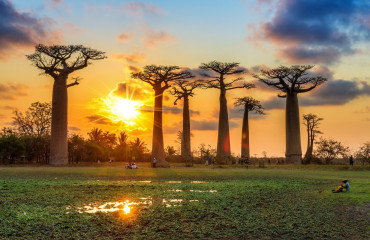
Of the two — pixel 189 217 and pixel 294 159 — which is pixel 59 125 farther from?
pixel 189 217

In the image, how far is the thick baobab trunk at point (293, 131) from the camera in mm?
53812

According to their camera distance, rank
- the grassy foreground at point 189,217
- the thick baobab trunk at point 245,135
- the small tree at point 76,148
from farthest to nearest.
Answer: the thick baobab trunk at point 245,135, the small tree at point 76,148, the grassy foreground at point 189,217

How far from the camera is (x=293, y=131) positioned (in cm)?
5422

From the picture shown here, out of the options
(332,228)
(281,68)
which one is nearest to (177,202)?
(332,228)

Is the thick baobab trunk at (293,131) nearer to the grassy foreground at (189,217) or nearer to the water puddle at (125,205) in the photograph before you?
the grassy foreground at (189,217)

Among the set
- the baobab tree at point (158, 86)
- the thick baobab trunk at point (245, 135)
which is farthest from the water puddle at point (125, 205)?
the thick baobab trunk at point (245, 135)

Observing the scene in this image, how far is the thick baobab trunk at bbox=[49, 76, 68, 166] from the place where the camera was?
1881 inches

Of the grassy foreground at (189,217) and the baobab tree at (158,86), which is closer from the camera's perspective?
the grassy foreground at (189,217)

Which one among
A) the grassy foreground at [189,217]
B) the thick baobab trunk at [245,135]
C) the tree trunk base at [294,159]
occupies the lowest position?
the grassy foreground at [189,217]

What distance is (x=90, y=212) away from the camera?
1007 centimetres

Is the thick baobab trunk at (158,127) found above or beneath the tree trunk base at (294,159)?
above

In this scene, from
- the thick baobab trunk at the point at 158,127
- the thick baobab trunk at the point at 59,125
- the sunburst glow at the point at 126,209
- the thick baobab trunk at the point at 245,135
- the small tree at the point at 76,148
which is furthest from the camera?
the thick baobab trunk at the point at 245,135

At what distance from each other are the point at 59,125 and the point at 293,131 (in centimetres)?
2846

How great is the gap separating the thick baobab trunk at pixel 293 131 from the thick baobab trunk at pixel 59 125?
89.3ft
